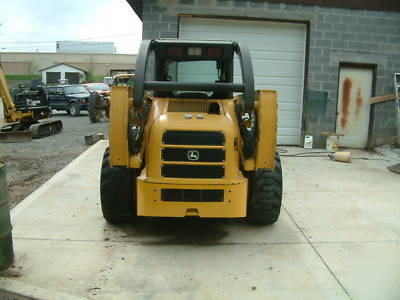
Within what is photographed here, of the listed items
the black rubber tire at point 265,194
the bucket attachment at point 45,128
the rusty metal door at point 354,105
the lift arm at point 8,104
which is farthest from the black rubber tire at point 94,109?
the black rubber tire at point 265,194

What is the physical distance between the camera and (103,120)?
19781 mm

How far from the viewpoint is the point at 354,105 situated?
11.1m

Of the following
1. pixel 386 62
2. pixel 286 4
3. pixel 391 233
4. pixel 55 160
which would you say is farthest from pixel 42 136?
pixel 391 233

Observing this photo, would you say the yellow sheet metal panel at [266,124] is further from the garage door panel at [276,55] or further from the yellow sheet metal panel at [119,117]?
the garage door panel at [276,55]

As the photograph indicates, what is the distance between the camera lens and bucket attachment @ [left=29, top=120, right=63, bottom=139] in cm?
1419

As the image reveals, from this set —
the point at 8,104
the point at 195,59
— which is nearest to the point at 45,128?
the point at 8,104

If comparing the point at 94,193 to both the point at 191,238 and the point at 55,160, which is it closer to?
the point at 191,238

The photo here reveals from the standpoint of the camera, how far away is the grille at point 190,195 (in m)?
4.37

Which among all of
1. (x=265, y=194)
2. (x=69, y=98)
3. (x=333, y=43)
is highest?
(x=333, y=43)

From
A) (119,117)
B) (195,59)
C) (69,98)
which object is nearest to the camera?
(119,117)

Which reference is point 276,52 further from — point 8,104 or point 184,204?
point 8,104

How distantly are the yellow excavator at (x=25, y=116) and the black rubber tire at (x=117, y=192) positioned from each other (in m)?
9.88

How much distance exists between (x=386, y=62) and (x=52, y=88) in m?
18.3

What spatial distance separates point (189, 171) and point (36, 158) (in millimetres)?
7299
